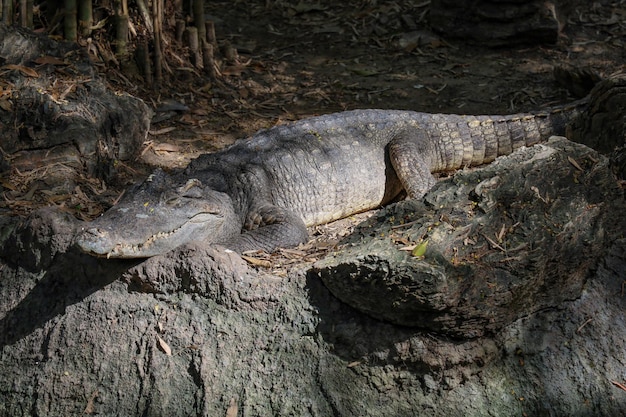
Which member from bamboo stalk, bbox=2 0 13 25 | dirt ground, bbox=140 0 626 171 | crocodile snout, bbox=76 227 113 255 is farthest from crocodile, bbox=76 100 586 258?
bamboo stalk, bbox=2 0 13 25

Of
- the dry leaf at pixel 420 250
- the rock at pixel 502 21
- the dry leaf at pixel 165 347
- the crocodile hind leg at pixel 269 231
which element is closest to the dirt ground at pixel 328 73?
the rock at pixel 502 21

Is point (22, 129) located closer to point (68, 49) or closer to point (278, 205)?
point (68, 49)

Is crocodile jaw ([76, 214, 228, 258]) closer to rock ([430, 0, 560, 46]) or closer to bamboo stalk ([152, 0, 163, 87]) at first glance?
bamboo stalk ([152, 0, 163, 87])

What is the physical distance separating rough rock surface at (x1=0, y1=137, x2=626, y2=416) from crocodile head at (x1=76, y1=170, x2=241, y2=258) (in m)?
0.16

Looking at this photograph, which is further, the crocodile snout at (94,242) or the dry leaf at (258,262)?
the dry leaf at (258,262)

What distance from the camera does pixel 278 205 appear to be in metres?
5.14

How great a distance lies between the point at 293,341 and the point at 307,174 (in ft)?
6.83

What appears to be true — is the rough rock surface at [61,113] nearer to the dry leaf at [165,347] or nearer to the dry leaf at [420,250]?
the dry leaf at [165,347]

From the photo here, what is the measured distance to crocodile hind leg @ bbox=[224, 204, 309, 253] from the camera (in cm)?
437

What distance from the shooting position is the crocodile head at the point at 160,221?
359 cm

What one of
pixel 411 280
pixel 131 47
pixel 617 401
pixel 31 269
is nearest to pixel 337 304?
pixel 411 280

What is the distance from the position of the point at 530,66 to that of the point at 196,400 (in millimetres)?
5576

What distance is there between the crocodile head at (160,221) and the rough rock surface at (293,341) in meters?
0.16

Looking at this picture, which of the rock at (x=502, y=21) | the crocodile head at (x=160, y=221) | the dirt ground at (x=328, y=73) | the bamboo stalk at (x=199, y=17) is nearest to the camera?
the crocodile head at (x=160, y=221)
